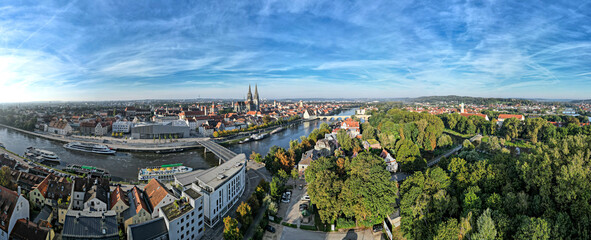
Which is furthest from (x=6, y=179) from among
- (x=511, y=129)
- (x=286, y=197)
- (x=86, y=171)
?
(x=511, y=129)

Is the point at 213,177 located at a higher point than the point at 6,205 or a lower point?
higher

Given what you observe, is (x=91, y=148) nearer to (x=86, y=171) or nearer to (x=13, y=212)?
(x=86, y=171)

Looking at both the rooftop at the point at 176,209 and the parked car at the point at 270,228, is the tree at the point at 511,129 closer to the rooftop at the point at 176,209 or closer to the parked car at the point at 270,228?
the parked car at the point at 270,228

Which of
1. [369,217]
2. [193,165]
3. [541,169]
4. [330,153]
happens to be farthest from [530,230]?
[193,165]

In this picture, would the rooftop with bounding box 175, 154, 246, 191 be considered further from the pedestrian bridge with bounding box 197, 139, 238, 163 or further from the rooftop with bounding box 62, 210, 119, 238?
the pedestrian bridge with bounding box 197, 139, 238, 163

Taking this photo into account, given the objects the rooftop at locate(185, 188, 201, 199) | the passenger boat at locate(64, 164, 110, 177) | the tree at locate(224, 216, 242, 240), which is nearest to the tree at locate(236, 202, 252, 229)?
the tree at locate(224, 216, 242, 240)
